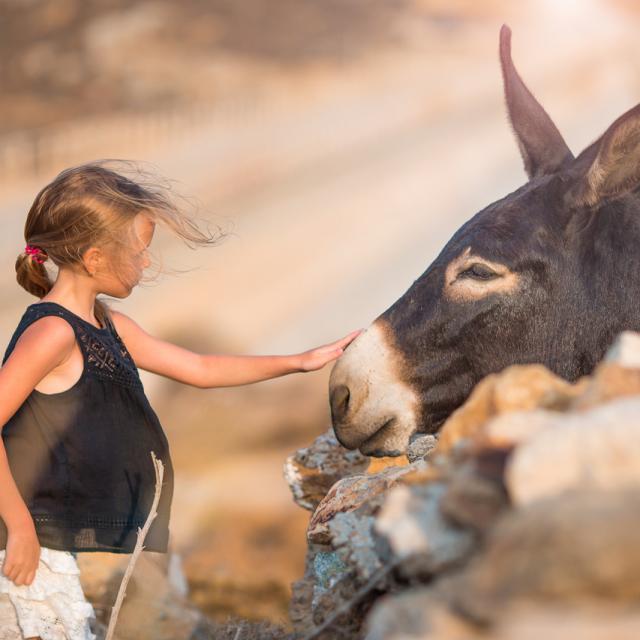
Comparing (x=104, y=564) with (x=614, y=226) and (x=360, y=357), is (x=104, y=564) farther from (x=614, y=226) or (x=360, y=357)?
(x=614, y=226)

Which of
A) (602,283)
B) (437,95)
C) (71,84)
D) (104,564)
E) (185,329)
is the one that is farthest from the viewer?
(71,84)

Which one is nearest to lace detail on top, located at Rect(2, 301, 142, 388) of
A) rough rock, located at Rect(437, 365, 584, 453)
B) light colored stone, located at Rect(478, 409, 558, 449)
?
rough rock, located at Rect(437, 365, 584, 453)

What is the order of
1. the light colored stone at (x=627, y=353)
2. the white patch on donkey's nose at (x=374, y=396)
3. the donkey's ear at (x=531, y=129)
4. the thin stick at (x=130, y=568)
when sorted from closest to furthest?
the light colored stone at (x=627, y=353) → the thin stick at (x=130, y=568) → the white patch on donkey's nose at (x=374, y=396) → the donkey's ear at (x=531, y=129)

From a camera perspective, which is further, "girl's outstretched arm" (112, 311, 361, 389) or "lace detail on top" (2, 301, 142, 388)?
"girl's outstretched arm" (112, 311, 361, 389)

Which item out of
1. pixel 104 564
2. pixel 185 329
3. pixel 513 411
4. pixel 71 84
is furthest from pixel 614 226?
pixel 71 84

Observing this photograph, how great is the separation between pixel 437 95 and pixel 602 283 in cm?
629

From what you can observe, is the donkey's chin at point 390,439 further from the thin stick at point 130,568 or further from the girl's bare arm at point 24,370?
the girl's bare arm at point 24,370

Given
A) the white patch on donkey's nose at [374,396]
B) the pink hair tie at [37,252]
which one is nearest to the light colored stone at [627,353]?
the white patch on donkey's nose at [374,396]

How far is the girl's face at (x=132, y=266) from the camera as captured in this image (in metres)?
2.36

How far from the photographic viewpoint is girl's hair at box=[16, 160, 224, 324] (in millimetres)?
2324

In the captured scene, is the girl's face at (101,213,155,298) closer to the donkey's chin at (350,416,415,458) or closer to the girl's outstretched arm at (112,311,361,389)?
the girl's outstretched arm at (112,311,361,389)

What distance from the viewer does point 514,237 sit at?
8.60 feet

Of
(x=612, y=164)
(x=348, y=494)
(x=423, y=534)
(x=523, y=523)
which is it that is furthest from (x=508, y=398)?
(x=612, y=164)

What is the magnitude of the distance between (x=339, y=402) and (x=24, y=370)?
0.92 meters
